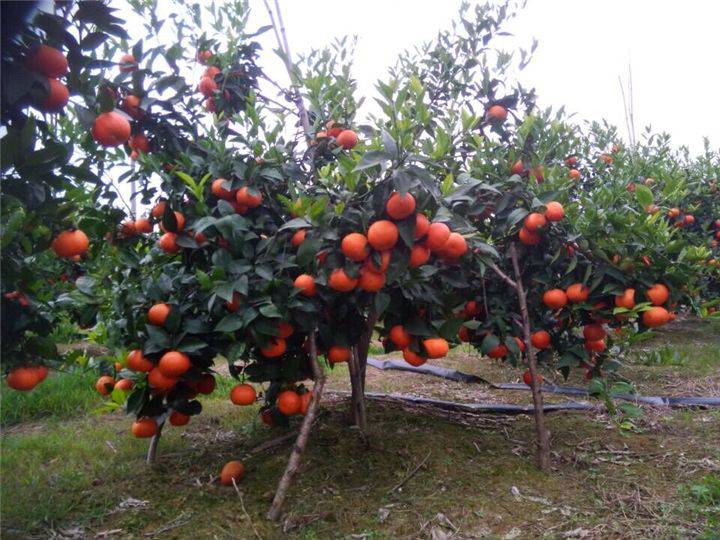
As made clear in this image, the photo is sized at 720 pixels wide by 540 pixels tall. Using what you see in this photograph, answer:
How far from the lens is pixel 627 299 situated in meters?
2.32

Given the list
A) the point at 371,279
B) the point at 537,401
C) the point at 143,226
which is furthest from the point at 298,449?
the point at 143,226

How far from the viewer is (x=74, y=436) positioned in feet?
10.2

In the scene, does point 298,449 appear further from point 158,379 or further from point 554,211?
point 554,211

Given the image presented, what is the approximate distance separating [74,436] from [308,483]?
5.29 feet

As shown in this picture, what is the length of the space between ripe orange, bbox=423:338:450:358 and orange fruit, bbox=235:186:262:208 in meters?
0.84

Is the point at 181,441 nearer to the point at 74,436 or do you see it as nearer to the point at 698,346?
the point at 74,436

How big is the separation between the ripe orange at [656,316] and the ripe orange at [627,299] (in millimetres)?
67

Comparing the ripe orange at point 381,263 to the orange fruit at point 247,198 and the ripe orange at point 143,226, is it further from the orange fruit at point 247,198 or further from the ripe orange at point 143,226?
the ripe orange at point 143,226

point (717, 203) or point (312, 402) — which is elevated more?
point (717, 203)

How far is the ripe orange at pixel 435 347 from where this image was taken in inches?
78.7

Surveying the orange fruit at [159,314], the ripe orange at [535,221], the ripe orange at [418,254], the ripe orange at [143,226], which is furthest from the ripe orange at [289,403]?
the ripe orange at [535,221]

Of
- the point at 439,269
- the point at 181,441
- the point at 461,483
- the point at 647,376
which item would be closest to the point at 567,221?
the point at 439,269

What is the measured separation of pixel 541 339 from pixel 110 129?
6.83ft

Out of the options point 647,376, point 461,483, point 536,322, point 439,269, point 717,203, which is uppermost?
point 717,203
